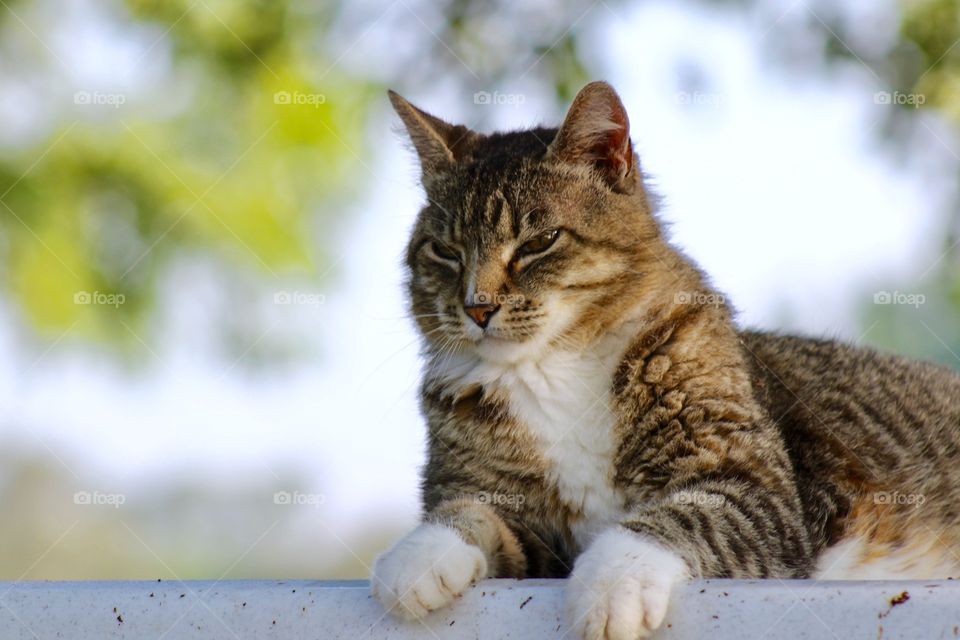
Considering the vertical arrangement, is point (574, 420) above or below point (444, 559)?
above

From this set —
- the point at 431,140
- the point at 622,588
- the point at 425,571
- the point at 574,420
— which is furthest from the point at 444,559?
the point at 431,140

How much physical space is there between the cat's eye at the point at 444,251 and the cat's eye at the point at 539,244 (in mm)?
226

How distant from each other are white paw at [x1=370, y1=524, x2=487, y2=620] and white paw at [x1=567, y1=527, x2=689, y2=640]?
0.23m

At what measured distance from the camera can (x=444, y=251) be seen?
2863mm

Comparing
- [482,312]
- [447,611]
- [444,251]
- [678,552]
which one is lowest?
[447,611]

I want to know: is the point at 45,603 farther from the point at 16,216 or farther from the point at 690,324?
the point at 16,216

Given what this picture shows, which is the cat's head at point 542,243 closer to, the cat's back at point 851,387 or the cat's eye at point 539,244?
the cat's eye at point 539,244

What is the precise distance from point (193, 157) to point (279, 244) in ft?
1.63

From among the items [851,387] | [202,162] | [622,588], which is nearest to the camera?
[622,588]

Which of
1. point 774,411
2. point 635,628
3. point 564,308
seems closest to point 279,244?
point 564,308

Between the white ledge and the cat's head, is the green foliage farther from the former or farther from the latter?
the white ledge

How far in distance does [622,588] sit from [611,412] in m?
0.74

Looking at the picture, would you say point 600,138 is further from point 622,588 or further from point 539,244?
A: point 622,588

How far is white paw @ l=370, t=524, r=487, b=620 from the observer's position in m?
1.82
